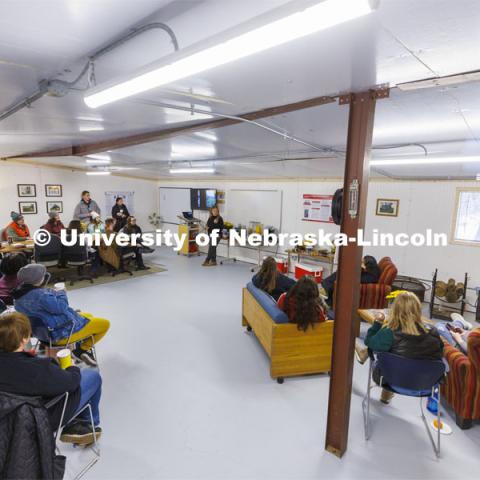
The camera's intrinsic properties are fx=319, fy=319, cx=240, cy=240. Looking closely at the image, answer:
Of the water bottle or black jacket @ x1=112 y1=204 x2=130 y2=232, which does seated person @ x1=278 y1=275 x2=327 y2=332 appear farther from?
black jacket @ x1=112 y1=204 x2=130 y2=232

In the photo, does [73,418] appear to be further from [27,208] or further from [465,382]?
[27,208]

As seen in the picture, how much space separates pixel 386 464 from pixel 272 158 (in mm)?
4130

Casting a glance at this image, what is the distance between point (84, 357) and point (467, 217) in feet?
19.9

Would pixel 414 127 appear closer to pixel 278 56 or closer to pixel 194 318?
pixel 278 56

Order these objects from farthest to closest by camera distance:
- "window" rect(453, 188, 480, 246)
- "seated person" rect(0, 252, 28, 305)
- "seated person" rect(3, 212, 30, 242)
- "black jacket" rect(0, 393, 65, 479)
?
"seated person" rect(3, 212, 30, 242), "window" rect(453, 188, 480, 246), "seated person" rect(0, 252, 28, 305), "black jacket" rect(0, 393, 65, 479)

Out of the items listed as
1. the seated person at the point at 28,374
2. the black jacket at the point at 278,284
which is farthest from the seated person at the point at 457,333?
the seated person at the point at 28,374

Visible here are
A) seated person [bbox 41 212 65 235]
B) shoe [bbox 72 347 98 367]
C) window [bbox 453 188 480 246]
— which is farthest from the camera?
seated person [bbox 41 212 65 235]

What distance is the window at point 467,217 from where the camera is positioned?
527cm

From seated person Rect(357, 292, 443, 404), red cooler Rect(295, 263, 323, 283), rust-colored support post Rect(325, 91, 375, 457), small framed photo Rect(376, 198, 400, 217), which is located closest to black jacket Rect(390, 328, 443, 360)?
seated person Rect(357, 292, 443, 404)

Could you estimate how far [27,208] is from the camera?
27.7 ft

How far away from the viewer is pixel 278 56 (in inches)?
62.9

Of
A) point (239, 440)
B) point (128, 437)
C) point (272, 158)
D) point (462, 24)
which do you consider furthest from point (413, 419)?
point (272, 158)

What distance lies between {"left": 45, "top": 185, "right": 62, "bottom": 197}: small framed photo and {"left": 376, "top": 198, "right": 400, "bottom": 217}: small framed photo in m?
8.31

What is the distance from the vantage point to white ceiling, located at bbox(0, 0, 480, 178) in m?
1.24
